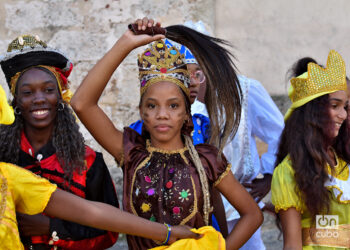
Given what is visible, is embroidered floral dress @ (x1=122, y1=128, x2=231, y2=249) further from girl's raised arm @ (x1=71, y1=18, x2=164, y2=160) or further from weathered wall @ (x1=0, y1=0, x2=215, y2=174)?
weathered wall @ (x1=0, y1=0, x2=215, y2=174)

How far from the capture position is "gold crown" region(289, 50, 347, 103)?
3.56 metres

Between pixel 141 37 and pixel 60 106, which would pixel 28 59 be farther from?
pixel 141 37

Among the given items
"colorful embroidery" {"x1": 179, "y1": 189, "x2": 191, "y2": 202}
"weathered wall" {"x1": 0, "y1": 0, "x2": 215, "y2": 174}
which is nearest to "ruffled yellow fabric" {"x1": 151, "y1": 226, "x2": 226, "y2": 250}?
"colorful embroidery" {"x1": 179, "y1": 189, "x2": 191, "y2": 202}

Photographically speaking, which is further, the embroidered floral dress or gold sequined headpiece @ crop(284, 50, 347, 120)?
gold sequined headpiece @ crop(284, 50, 347, 120)

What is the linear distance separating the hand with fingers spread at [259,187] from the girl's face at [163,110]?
1181mm

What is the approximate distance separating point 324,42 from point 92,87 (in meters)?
3.47

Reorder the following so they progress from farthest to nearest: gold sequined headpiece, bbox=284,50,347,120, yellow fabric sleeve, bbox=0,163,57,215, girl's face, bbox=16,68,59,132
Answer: gold sequined headpiece, bbox=284,50,347,120, girl's face, bbox=16,68,59,132, yellow fabric sleeve, bbox=0,163,57,215

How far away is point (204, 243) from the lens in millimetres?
2936

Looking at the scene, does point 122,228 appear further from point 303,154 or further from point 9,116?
point 303,154

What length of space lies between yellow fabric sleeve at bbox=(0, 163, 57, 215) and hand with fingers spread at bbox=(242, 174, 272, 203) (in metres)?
1.85

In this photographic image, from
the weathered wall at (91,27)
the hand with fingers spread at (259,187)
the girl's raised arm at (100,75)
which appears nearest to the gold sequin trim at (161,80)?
the girl's raised arm at (100,75)

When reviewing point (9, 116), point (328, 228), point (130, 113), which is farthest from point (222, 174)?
point (130, 113)

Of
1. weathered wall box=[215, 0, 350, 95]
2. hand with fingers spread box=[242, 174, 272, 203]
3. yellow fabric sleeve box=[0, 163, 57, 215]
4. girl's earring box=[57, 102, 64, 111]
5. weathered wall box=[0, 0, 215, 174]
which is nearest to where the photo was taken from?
yellow fabric sleeve box=[0, 163, 57, 215]

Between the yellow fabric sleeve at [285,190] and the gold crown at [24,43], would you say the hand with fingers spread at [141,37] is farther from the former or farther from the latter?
the yellow fabric sleeve at [285,190]
